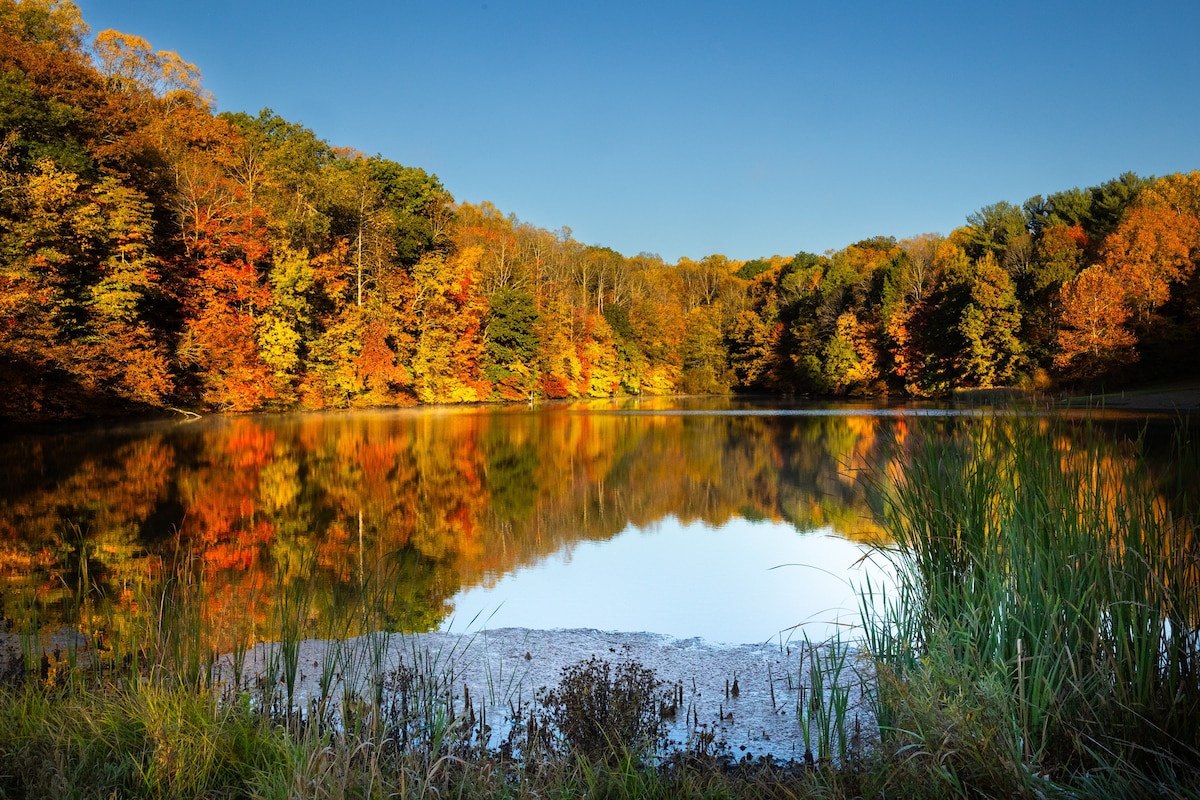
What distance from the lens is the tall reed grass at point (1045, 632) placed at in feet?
9.59

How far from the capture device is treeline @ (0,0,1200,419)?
75.9 ft

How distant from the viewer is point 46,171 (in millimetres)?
21844

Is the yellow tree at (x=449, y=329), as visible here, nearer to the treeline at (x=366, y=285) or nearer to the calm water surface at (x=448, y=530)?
the treeline at (x=366, y=285)

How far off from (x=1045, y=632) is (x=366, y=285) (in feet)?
127

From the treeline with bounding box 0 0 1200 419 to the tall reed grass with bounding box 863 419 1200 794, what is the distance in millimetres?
21535

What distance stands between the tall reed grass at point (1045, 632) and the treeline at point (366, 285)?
70.7 ft

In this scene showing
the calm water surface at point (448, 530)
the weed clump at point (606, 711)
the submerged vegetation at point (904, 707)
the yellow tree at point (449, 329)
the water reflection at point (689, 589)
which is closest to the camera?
the submerged vegetation at point (904, 707)

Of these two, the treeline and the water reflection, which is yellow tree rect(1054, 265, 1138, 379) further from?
the water reflection

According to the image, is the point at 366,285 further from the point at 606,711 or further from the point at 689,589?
the point at 606,711

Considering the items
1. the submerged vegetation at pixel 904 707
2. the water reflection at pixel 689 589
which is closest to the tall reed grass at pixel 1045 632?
the submerged vegetation at pixel 904 707

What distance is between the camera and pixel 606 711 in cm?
390

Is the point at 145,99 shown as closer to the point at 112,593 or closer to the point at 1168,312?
the point at 112,593

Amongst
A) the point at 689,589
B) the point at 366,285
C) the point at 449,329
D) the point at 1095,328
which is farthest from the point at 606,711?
the point at 449,329

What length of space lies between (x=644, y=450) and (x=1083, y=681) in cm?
1617
